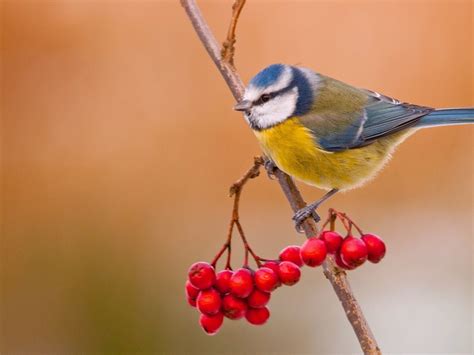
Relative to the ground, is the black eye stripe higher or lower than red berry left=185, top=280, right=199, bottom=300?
higher

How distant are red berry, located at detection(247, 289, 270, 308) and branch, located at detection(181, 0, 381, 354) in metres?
0.12

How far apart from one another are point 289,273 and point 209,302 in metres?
0.15

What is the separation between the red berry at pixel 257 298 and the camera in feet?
4.28

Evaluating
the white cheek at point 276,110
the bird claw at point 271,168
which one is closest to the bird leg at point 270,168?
the bird claw at point 271,168

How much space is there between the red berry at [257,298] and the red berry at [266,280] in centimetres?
2

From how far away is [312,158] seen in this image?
6.35 feet

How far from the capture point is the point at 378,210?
119 inches

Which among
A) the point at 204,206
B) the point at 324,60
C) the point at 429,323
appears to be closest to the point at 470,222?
the point at 429,323

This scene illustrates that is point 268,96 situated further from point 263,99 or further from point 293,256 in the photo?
point 293,256

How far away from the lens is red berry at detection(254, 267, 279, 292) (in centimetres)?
129

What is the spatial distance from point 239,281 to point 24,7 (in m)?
2.31

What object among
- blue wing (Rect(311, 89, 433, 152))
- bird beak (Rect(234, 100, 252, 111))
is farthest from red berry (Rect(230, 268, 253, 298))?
blue wing (Rect(311, 89, 433, 152))

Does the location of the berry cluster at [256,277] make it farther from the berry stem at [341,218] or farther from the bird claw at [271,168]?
the bird claw at [271,168]

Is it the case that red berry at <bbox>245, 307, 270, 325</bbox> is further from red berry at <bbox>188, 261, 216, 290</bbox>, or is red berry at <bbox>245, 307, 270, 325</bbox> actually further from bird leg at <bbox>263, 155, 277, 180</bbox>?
bird leg at <bbox>263, 155, 277, 180</bbox>
